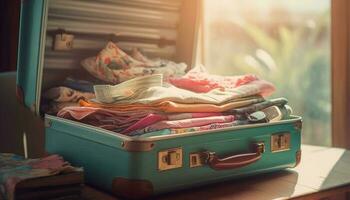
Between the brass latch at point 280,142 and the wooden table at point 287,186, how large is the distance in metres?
0.07

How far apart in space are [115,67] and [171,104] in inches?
16.3

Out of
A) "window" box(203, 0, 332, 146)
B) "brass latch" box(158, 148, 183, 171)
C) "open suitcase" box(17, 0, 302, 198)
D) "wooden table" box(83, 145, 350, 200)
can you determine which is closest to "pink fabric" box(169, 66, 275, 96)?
"open suitcase" box(17, 0, 302, 198)

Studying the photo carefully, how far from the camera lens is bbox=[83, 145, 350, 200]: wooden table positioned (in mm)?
1091

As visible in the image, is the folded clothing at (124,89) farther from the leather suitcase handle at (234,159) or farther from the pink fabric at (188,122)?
the leather suitcase handle at (234,159)

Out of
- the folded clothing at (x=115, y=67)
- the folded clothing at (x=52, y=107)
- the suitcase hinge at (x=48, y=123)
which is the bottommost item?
the suitcase hinge at (x=48, y=123)

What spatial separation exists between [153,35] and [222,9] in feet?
2.25

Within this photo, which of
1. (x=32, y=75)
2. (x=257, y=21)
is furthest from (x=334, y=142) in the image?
(x=32, y=75)

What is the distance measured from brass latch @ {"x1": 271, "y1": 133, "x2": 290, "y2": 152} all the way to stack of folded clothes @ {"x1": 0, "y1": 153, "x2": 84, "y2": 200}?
0.51 meters

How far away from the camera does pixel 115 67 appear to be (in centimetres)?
150

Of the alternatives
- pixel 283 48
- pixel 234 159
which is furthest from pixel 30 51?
pixel 283 48

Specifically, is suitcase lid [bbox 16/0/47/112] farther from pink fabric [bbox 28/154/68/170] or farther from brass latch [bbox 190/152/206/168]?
brass latch [bbox 190/152/206/168]

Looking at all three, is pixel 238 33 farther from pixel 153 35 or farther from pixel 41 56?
pixel 41 56

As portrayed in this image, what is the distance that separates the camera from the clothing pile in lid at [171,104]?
1.12 metres

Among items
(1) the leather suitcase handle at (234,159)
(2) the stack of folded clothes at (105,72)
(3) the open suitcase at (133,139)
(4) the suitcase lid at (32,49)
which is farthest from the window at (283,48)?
(4) the suitcase lid at (32,49)
